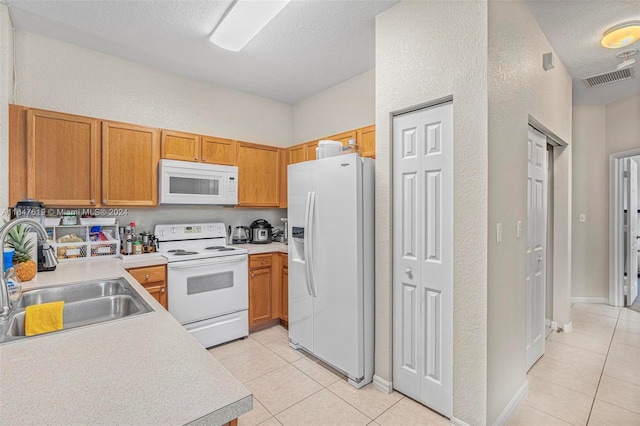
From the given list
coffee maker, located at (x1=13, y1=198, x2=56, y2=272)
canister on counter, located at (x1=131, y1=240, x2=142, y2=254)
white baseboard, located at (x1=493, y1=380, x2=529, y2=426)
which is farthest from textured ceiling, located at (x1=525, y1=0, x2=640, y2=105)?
coffee maker, located at (x1=13, y1=198, x2=56, y2=272)

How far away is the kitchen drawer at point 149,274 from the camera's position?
8.39 ft

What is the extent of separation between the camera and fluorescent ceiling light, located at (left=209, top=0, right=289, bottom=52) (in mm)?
2105

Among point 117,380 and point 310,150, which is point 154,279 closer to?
point 117,380

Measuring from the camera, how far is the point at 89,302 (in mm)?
1677

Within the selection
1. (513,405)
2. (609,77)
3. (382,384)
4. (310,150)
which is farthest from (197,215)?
(609,77)

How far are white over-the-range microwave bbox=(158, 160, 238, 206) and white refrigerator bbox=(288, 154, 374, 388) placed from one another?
0.94 m

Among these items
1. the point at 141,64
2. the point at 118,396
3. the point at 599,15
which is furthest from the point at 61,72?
the point at 599,15

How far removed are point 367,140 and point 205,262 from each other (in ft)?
6.40

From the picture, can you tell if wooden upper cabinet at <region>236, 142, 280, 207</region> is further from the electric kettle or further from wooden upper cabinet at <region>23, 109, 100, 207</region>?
wooden upper cabinet at <region>23, 109, 100, 207</region>

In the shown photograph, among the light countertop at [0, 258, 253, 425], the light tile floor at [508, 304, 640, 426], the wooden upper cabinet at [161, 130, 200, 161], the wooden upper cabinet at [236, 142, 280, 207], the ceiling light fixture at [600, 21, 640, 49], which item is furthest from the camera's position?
the wooden upper cabinet at [236, 142, 280, 207]

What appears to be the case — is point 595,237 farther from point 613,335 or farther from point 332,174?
point 332,174

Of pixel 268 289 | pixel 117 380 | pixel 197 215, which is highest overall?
pixel 197 215

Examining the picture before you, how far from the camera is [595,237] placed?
4281mm

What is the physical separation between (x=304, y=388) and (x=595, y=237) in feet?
14.9
